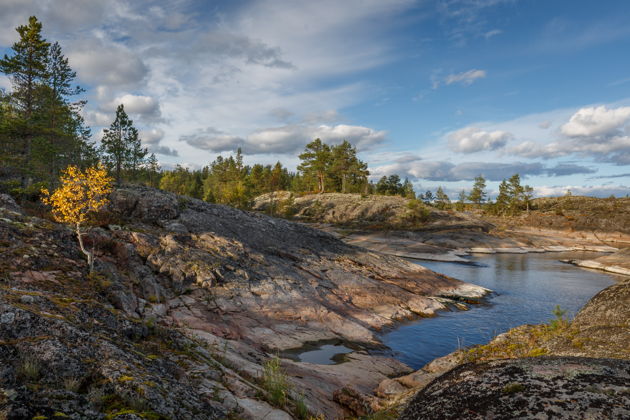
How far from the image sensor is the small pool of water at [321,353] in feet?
62.1

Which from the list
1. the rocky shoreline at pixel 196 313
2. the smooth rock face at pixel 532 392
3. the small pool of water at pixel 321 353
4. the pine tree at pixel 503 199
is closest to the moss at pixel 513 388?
the smooth rock face at pixel 532 392

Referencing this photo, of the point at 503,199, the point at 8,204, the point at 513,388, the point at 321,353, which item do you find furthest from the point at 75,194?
the point at 503,199

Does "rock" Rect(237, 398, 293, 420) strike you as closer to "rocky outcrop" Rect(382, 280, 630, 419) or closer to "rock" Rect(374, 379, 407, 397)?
"rocky outcrop" Rect(382, 280, 630, 419)

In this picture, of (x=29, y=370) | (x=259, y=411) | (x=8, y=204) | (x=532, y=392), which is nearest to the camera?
(x=532, y=392)

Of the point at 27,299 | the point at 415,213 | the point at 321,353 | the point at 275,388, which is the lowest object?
the point at 321,353

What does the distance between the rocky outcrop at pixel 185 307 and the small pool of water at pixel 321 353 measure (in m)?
0.83

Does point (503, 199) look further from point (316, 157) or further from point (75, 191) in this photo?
point (75, 191)

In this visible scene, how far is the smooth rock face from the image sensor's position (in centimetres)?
361

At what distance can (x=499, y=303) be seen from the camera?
3541 cm

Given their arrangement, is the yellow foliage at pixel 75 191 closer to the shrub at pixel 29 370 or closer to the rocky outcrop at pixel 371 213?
the shrub at pixel 29 370

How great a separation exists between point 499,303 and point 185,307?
30857 millimetres

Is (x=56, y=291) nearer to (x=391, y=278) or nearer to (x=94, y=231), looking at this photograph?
(x=94, y=231)

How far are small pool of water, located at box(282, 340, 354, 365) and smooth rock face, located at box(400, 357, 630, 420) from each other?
15.0 metres

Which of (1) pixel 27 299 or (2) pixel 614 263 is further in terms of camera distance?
(2) pixel 614 263
